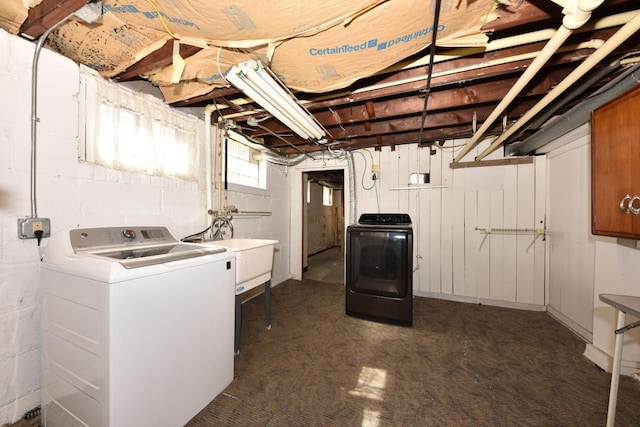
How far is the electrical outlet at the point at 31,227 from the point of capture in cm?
127

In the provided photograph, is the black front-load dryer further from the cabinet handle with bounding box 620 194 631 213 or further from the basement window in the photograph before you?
the basement window

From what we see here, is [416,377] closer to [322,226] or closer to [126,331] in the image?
[126,331]

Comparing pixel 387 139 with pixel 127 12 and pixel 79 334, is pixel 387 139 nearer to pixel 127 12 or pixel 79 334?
pixel 127 12

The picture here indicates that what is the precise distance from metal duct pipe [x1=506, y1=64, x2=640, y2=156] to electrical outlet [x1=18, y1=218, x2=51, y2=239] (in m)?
3.51

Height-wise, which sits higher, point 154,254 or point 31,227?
point 31,227

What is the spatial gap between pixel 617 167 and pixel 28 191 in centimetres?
336

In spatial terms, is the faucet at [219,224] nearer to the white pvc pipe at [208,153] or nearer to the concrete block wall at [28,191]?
the white pvc pipe at [208,153]

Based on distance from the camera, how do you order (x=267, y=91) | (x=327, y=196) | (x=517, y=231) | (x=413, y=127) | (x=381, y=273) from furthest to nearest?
(x=327, y=196)
(x=517, y=231)
(x=413, y=127)
(x=381, y=273)
(x=267, y=91)

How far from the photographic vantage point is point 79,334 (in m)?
1.05

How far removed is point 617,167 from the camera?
1.32m

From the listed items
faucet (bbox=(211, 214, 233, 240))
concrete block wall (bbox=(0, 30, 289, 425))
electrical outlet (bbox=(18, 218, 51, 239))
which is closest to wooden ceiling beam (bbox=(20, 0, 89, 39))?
concrete block wall (bbox=(0, 30, 289, 425))

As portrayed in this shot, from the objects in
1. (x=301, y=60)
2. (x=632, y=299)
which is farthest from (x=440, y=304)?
(x=301, y=60)

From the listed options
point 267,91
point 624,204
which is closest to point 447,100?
point 624,204

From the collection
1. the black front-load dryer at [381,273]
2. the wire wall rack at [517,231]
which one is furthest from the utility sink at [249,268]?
the wire wall rack at [517,231]
